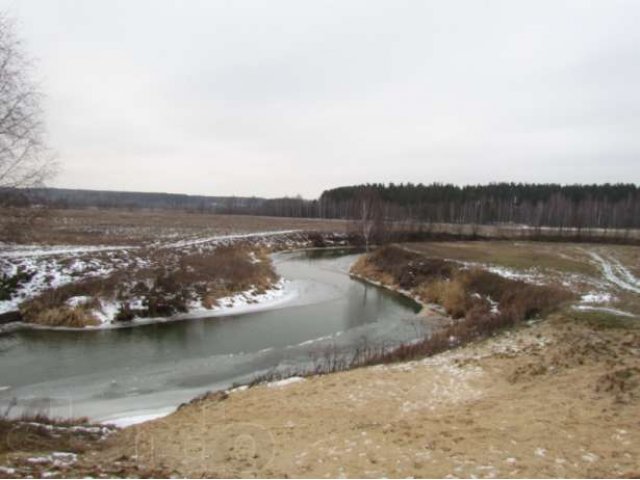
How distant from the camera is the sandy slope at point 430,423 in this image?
6.63m

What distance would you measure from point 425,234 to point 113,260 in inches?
1981

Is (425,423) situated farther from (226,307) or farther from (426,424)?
(226,307)

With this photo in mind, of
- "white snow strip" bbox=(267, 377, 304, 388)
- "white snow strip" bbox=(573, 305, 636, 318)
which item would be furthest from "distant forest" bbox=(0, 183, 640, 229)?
"white snow strip" bbox=(267, 377, 304, 388)

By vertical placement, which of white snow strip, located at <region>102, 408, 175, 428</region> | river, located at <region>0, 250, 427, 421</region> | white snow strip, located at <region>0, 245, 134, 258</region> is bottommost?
river, located at <region>0, 250, 427, 421</region>

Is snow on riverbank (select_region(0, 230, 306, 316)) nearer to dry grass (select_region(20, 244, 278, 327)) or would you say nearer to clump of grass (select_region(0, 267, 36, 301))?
clump of grass (select_region(0, 267, 36, 301))

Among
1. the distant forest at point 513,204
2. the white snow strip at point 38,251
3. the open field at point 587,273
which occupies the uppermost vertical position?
the distant forest at point 513,204

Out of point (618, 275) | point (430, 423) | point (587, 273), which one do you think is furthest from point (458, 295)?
point (430, 423)

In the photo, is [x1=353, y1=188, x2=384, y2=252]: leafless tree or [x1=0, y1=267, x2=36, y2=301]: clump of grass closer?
[x1=0, y1=267, x2=36, y2=301]: clump of grass

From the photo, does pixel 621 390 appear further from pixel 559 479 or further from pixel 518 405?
pixel 559 479

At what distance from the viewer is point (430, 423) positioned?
8.54 m

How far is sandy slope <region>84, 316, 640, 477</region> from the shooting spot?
6.63 m

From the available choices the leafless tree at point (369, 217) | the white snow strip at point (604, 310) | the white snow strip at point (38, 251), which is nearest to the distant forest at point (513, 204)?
the leafless tree at point (369, 217)

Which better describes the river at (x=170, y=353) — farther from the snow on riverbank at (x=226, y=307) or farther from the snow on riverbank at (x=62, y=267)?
the snow on riverbank at (x=62, y=267)

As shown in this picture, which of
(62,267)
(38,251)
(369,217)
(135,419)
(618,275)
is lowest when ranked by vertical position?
(135,419)
